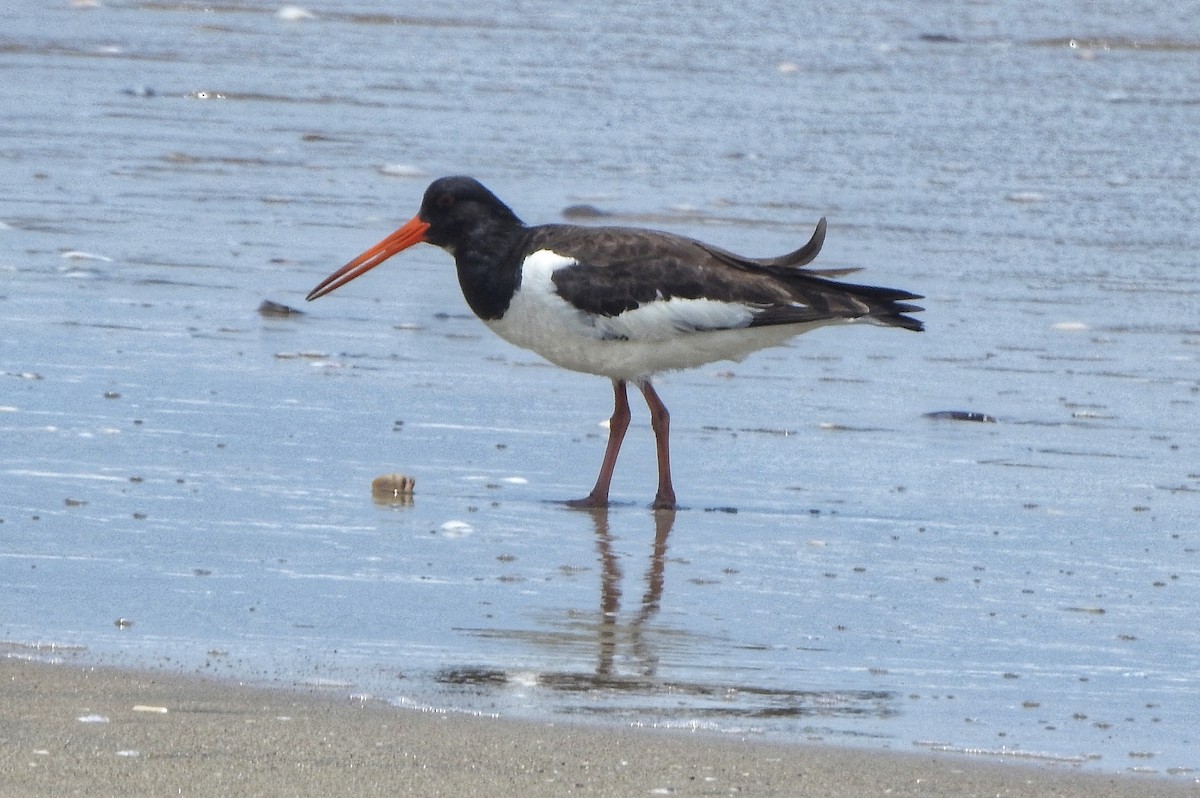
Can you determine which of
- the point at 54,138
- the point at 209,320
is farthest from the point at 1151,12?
the point at 209,320

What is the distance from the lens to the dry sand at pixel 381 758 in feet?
10.9

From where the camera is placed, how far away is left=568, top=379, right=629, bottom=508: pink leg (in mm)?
5801

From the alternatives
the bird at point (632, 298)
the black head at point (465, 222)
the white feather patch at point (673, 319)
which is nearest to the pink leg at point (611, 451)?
the bird at point (632, 298)

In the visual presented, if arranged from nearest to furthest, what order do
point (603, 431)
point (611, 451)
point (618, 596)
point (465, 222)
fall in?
1. point (618, 596)
2. point (611, 451)
3. point (465, 222)
4. point (603, 431)

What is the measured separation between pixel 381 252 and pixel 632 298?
1.05m

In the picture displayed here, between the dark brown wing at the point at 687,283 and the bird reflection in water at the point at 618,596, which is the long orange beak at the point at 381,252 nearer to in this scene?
the dark brown wing at the point at 687,283

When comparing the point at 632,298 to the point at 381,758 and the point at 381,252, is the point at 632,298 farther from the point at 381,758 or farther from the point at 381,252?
the point at 381,758

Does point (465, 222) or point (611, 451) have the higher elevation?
point (465, 222)

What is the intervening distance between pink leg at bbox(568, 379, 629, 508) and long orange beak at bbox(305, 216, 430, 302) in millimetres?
847

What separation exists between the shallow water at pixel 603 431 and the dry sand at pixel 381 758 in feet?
0.45

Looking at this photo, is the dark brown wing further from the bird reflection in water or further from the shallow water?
the bird reflection in water

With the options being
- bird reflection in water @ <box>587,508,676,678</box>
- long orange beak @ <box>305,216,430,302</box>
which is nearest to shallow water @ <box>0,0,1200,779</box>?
bird reflection in water @ <box>587,508,676,678</box>

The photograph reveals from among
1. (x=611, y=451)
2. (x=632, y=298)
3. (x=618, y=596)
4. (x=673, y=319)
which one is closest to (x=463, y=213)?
(x=632, y=298)

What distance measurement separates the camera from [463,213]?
6.53m
